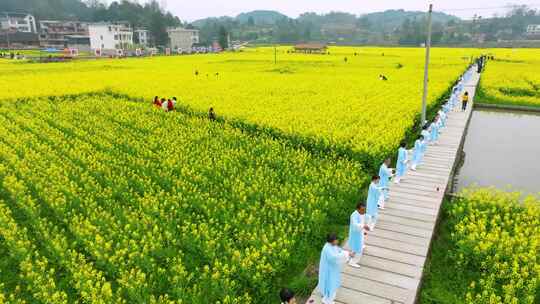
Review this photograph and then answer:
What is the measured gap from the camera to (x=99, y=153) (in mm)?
16453

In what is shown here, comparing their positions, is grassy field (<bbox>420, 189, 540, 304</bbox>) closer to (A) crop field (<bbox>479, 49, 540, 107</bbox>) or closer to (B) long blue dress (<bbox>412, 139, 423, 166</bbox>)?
(B) long blue dress (<bbox>412, 139, 423, 166</bbox>)

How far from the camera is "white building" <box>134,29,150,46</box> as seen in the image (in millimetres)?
127312

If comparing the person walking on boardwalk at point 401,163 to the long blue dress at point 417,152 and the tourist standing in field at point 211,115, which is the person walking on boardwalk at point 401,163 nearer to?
the long blue dress at point 417,152

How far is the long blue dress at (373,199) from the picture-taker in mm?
10359

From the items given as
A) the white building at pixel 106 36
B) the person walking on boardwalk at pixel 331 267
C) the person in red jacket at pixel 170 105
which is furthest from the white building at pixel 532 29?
the person walking on boardwalk at pixel 331 267

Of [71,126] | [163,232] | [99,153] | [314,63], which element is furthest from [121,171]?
[314,63]

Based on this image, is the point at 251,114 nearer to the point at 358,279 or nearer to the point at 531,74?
the point at 358,279

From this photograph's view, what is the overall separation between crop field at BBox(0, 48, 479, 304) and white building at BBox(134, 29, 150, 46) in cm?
10974

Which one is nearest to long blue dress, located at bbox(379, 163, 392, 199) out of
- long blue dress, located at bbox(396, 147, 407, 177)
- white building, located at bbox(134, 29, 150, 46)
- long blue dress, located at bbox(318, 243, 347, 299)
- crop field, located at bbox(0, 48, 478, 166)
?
long blue dress, located at bbox(396, 147, 407, 177)

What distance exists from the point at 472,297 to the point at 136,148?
13.7 m

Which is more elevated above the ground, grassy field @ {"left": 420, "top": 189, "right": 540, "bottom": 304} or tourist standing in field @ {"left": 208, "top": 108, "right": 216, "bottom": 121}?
tourist standing in field @ {"left": 208, "top": 108, "right": 216, "bottom": 121}

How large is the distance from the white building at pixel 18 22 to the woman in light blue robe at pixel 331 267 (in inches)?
5213

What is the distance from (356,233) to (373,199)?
1.64 metres

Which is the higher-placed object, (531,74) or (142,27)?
(142,27)
